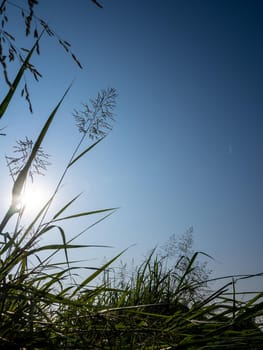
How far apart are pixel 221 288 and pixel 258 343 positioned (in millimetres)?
179

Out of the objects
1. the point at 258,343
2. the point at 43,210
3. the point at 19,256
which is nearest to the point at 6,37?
the point at 43,210

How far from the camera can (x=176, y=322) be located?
1039 millimetres

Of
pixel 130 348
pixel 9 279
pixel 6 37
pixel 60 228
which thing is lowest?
pixel 130 348

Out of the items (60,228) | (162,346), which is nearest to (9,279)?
(60,228)

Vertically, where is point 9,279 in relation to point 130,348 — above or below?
above

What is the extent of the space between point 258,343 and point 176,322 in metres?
0.27

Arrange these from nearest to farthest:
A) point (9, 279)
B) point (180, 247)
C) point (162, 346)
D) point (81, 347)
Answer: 1. point (81, 347)
2. point (162, 346)
3. point (9, 279)
4. point (180, 247)

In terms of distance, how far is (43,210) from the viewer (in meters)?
1.07

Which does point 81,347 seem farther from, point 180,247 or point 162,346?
point 180,247

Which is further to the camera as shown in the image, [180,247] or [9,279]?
[180,247]

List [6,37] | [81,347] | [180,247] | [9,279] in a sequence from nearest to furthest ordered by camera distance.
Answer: [81,347], [9,279], [6,37], [180,247]

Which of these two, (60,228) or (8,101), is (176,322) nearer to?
(60,228)

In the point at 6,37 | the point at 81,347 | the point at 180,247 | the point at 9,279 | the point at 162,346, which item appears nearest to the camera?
the point at 81,347

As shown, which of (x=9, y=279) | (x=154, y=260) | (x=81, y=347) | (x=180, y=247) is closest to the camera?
(x=81, y=347)
